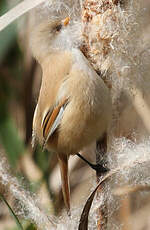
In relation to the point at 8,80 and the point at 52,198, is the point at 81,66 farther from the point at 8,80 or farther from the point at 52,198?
the point at 8,80

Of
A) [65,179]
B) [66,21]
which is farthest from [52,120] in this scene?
[66,21]

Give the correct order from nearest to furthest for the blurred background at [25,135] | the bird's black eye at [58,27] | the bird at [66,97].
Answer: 1. the bird at [66,97]
2. the bird's black eye at [58,27]
3. the blurred background at [25,135]

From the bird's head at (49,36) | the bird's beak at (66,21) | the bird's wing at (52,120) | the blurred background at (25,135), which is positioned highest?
the bird's beak at (66,21)

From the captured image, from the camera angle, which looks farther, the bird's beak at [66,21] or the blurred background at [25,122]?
the blurred background at [25,122]

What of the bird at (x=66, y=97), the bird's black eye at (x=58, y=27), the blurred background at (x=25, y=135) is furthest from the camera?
the blurred background at (x=25, y=135)

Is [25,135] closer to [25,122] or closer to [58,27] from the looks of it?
[25,122]

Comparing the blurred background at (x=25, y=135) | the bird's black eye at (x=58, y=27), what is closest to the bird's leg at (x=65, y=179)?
the blurred background at (x=25, y=135)

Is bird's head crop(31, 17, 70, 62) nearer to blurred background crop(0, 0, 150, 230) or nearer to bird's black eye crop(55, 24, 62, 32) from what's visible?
bird's black eye crop(55, 24, 62, 32)

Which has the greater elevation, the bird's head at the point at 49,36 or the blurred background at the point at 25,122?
the bird's head at the point at 49,36

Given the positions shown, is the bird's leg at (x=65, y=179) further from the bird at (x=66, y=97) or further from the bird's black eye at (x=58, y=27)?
the bird's black eye at (x=58, y=27)
